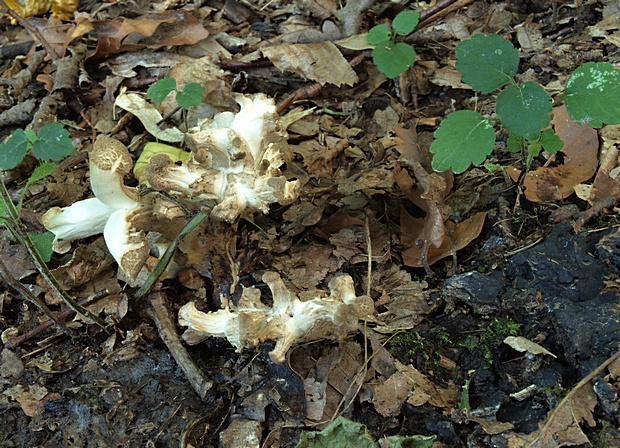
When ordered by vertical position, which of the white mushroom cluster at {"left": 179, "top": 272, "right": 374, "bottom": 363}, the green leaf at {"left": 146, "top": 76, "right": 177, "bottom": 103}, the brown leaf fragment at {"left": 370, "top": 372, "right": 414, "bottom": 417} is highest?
the green leaf at {"left": 146, "top": 76, "right": 177, "bottom": 103}

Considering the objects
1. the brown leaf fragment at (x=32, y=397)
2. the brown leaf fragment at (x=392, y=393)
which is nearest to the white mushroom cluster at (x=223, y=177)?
the brown leaf fragment at (x=392, y=393)

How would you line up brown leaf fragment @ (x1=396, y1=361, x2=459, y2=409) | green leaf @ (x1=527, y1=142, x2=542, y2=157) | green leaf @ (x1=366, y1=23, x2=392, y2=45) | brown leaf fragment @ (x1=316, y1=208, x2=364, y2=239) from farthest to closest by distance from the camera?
1. green leaf @ (x1=366, y1=23, x2=392, y2=45)
2. brown leaf fragment @ (x1=316, y1=208, x2=364, y2=239)
3. green leaf @ (x1=527, y1=142, x2=542, y2=157)
4. brown leaf fragment @ (x1=396, y1=361, x2=459, y2=409)

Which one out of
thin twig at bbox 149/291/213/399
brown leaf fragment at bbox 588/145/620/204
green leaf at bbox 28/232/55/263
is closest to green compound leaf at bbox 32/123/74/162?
green leaf at bbox 28/232/55/263

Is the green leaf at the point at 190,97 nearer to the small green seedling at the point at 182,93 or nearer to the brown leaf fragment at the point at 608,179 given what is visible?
the small green seedling at the point at 182,93

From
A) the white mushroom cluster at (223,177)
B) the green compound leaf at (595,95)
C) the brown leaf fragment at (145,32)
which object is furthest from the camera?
the brown leaf fragment at (145,32)

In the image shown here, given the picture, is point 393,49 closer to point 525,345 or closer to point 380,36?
point 380,36

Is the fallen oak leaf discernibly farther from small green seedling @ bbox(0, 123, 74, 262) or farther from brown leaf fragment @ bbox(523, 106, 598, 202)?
small green seedling @ bbox(0, 123, 74, 262)

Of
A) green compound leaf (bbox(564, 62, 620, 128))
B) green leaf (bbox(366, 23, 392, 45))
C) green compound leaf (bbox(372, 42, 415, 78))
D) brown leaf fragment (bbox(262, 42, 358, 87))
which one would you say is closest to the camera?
green compound leaf (bbox(564, 62, 620, 128))
